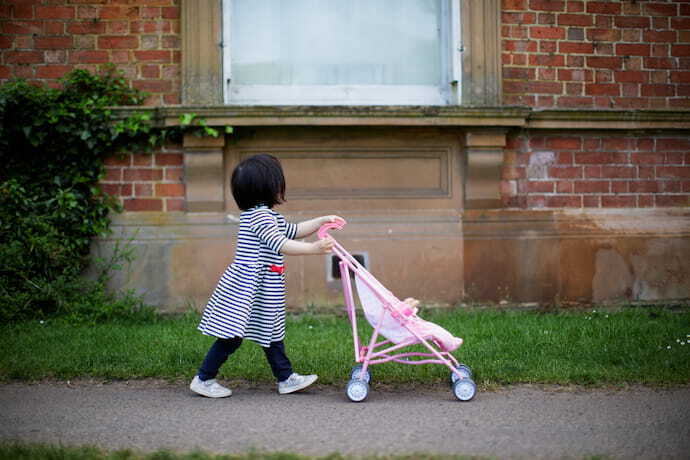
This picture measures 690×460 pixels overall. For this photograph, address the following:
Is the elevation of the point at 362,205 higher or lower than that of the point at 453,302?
higher

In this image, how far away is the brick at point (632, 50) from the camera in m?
6.69

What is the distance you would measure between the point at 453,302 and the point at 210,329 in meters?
3.14

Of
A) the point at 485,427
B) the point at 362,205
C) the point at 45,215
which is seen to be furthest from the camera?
the point at 362,205

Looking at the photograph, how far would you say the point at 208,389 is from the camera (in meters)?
3.92

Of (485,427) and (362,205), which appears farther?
(362,205)

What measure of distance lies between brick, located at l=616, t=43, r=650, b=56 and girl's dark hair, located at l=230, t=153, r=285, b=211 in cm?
422

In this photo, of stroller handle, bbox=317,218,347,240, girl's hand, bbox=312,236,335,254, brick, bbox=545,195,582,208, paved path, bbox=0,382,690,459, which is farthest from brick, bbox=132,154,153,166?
brick, bbox=545,195,582,208

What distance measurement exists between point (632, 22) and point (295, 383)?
484cm

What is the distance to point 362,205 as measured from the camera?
252 inches

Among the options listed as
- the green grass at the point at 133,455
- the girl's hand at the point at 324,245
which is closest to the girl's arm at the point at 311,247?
the girl's hand at the point at 324,245

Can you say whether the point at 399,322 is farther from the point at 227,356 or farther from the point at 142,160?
the point at 142,160

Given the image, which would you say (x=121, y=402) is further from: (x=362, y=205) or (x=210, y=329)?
(x=362, y=205)

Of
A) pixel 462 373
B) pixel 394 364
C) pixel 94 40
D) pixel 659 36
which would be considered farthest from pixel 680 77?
pixel 94 40

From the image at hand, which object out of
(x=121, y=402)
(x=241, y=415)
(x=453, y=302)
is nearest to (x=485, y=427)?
(x=241, y=415)
